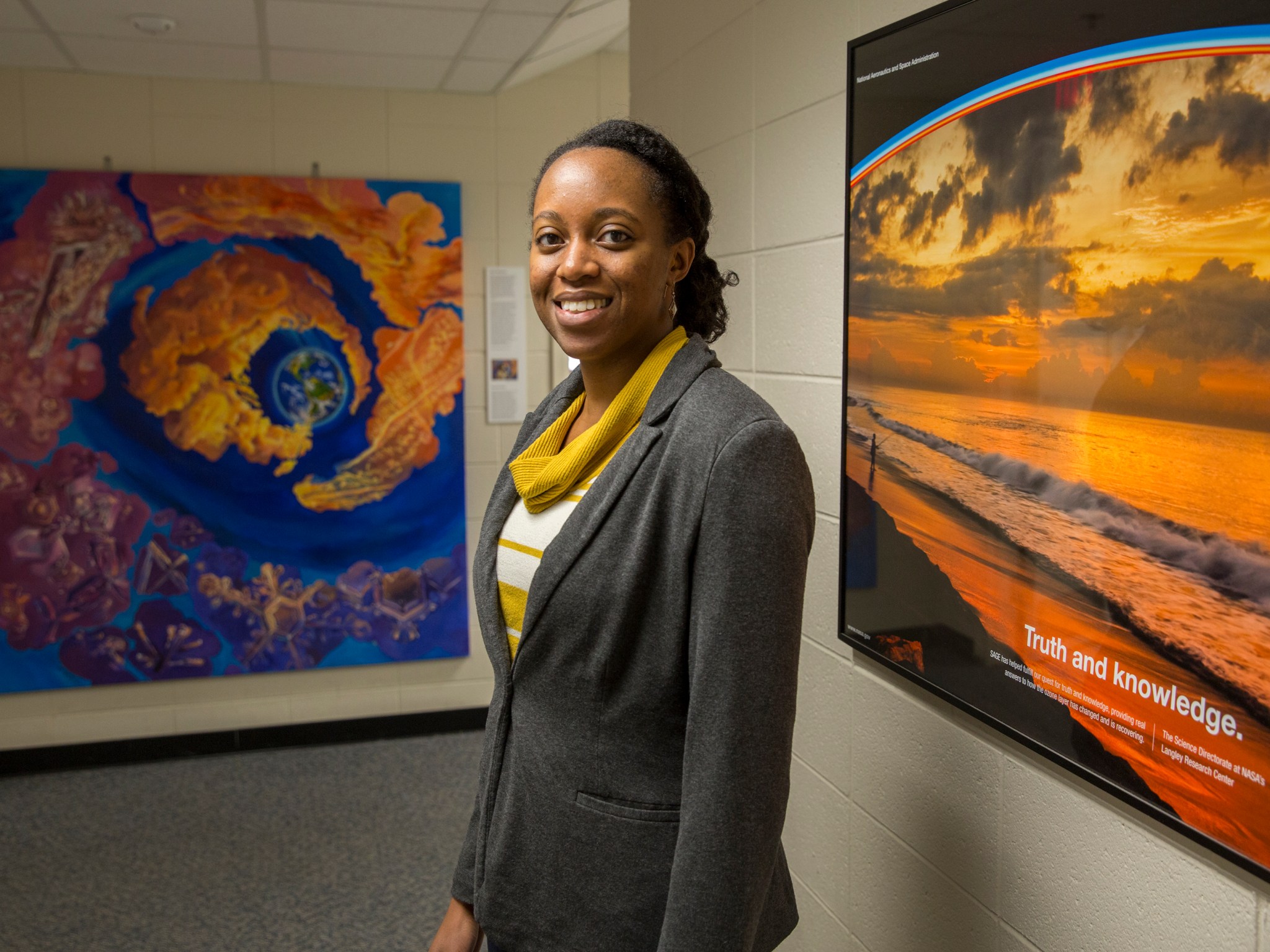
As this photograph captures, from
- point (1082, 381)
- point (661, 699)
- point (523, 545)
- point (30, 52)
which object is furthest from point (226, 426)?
point (1082, 381)

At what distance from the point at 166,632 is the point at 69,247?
146 cm

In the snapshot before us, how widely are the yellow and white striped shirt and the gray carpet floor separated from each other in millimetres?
1840

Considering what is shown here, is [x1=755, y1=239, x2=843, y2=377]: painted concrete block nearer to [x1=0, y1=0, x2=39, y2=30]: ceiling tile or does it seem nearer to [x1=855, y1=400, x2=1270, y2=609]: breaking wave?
[x1=855, y1=400, x2=1270, y2=609]: breaking wave

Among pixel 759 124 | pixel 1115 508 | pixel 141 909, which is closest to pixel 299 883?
pixel 141 909

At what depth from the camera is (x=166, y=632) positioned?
3732 mm

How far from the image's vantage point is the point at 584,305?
1098 mm

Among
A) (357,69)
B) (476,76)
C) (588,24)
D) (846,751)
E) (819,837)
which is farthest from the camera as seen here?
(476,76)

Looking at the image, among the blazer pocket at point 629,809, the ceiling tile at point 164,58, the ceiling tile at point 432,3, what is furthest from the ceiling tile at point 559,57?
the blazer pocket at point 629,809

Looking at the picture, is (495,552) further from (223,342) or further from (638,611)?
(223,342)

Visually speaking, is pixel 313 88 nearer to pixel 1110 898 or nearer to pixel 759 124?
pixel 759 124

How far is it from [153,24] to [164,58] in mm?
426

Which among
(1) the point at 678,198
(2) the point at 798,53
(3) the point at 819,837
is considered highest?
(2) the point at 798,53

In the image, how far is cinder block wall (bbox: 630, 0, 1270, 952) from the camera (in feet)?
3.51
